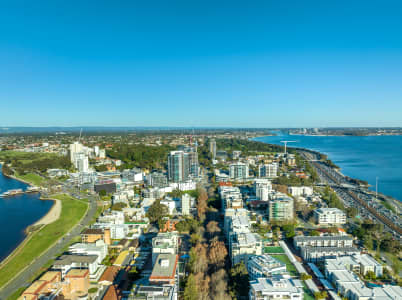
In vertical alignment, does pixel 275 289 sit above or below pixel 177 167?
below

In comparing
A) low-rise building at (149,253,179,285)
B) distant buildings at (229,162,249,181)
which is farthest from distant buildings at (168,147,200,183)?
low-rise building at (149,253,179,285)

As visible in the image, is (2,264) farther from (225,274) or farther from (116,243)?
(225,274)

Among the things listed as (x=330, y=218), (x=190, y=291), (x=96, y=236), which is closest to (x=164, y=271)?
(x=190, y=291)

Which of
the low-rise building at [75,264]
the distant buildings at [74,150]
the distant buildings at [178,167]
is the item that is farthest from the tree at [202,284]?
the distant buildings at [74,150]

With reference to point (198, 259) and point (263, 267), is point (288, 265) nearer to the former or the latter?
point (263, 267)

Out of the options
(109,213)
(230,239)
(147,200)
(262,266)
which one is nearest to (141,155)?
(147,200)

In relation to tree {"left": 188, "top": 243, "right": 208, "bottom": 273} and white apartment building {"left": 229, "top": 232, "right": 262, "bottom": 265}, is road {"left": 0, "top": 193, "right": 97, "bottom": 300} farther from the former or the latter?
white apartment building {"left": 229, "top": 232, "right": 262, "bottom": 265}

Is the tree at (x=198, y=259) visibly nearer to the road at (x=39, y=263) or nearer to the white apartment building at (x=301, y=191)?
the road at (x=39, y=263)
